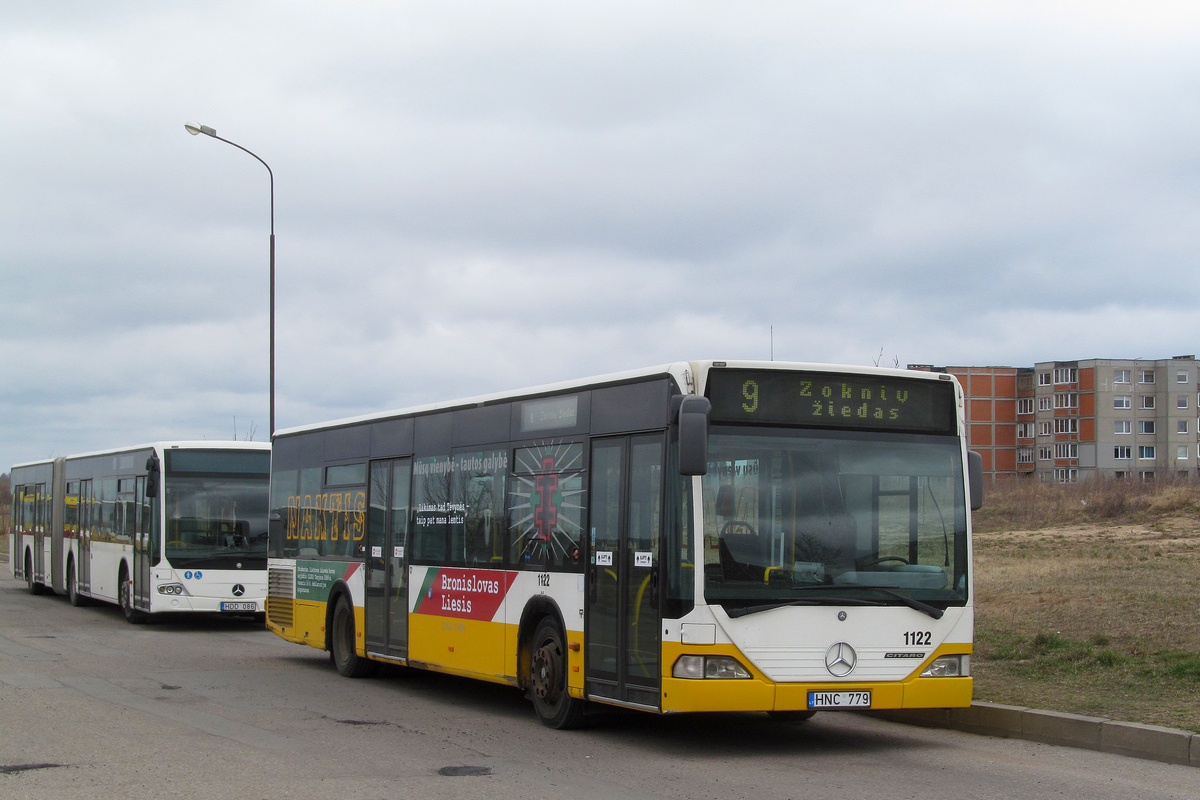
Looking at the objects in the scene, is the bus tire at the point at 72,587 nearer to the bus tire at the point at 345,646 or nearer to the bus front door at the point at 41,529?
the bus front door at the point at 41,529

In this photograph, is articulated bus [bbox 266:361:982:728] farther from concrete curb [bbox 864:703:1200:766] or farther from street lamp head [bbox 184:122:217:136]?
street lamp head [bbox 184:122:217:136]

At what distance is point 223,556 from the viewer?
73.1ft

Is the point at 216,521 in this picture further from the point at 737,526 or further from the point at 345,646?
the point at 737,526

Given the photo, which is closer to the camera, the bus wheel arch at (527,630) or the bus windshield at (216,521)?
the bus wheel arch at (527,630)

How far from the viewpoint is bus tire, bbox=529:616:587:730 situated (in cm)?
1086

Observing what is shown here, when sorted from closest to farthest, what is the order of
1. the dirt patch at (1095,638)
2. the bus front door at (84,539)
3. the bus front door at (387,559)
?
the dirt patch at (1095,638) < the bus front door at (387,559) < the bus front door at (84,539)

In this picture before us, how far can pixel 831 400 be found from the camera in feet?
32.8

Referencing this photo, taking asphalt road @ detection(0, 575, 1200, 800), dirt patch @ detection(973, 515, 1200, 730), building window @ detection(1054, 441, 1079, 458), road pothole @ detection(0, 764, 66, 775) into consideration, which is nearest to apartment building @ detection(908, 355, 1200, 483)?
building window @ detection(1054, 441, 1079, 458)

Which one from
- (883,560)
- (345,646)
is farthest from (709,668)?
(345,646)

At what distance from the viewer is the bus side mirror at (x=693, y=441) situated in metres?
8.85

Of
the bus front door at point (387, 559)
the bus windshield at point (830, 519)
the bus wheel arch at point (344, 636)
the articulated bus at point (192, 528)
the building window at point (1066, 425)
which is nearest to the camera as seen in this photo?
the bus windshield at point (830, 519)

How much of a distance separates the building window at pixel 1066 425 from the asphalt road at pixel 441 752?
4194 inches

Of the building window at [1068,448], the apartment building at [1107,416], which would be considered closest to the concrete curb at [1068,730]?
the apartment building at [1107,416]

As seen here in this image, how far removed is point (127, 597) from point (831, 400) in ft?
58.2
